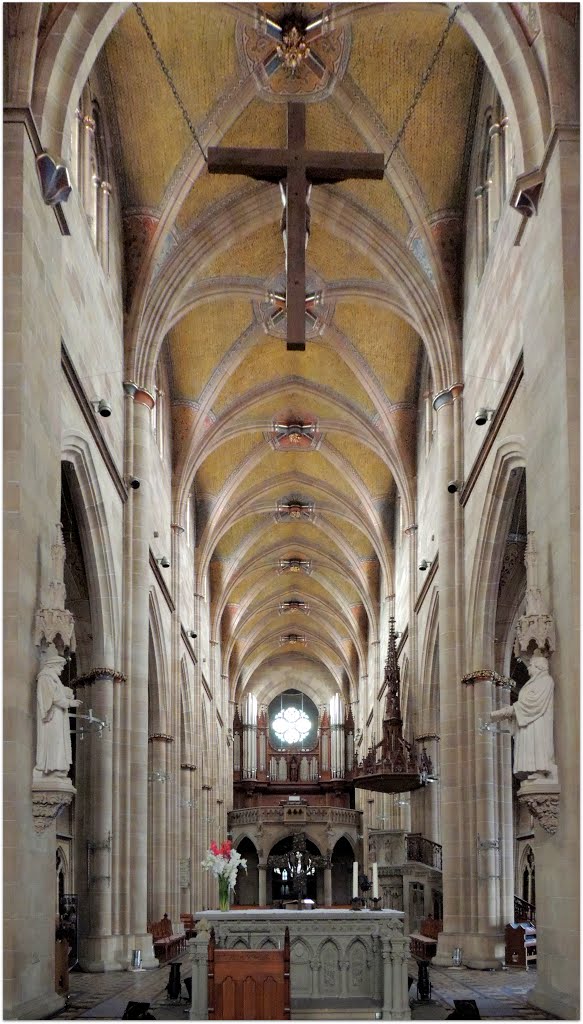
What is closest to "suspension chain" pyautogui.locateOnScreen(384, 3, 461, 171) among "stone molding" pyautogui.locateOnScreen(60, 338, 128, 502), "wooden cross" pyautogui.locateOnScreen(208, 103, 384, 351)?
"wooden cross" pyautogui.locateOnScreen(208, 103, 384, 351)

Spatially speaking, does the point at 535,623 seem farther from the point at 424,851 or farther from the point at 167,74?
the point at 424,851

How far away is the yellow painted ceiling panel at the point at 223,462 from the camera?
113 ft

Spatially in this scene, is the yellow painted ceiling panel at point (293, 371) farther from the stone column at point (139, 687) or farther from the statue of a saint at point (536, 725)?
the statue of a saint at point (536, 725)

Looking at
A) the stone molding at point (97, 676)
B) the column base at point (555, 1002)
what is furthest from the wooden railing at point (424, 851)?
the column base at point (555, 1002)

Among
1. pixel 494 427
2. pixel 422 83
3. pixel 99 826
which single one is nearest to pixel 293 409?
pixel 422 83

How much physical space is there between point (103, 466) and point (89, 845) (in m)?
5.91

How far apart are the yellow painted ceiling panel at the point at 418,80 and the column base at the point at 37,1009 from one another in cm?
1392

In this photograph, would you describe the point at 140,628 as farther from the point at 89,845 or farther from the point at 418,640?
the point at 418,640

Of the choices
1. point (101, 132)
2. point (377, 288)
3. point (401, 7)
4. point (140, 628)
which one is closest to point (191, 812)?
point (140, 628)

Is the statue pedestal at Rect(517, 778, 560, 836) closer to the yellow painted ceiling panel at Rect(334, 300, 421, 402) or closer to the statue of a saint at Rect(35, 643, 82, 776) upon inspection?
the statue of a saint at Rect(35, 643, 82, 776)

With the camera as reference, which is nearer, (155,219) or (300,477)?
(155,219)

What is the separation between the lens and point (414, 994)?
15570 millimetres

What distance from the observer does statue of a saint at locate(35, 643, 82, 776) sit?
1142 centimetres

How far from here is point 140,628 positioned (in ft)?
71.6
